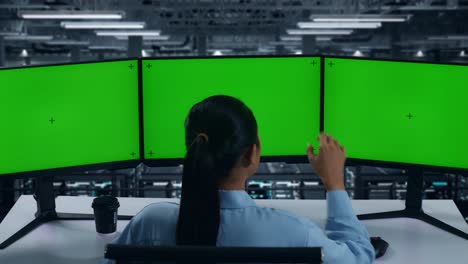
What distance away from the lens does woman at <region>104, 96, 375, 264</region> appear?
0.93 m

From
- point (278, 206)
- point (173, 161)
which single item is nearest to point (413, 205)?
point (278, 206)

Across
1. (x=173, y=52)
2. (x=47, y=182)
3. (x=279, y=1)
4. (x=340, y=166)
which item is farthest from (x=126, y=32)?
(x=173, y=52)

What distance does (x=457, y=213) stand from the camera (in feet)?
6.23

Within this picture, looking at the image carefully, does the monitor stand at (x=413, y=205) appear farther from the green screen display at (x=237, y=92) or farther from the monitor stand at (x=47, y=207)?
the monitor stand at (x=47, y=207)

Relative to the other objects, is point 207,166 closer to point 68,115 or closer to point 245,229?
point 245,229

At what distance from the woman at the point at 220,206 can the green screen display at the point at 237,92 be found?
0.83 metres

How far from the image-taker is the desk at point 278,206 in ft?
4.89

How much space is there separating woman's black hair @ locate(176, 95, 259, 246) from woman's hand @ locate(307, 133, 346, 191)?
7.8 inches

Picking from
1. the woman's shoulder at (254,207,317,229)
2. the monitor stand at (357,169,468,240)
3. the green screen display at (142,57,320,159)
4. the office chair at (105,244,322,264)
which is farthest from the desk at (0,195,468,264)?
the office chair at (105,244,322,264)

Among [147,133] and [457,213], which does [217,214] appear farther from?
[457,213]

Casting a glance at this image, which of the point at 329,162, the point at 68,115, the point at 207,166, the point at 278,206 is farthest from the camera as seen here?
the point at 278,206

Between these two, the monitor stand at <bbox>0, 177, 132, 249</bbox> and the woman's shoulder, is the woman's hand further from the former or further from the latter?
the monitor stand at <bbox>0, 177, 132, 249</bbox>

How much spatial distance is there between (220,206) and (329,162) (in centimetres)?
24

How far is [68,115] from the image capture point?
5.65 feet
